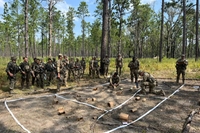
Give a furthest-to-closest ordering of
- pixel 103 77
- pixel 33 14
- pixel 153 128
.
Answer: pixel 33 14
pixel 103 77
pixel 153 128

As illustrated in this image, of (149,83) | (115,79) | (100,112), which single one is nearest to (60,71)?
(115,79)

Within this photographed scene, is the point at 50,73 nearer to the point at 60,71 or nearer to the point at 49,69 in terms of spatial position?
the point at 49,69

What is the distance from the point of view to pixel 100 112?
6203 mm

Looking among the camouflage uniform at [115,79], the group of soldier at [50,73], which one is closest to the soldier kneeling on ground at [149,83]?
the group of soldier at [50,73]

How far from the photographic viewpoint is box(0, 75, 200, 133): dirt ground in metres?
5.01

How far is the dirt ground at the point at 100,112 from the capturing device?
501 cm

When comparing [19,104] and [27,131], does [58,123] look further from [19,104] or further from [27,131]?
[19,104]

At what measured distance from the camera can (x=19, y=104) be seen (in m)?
6.92

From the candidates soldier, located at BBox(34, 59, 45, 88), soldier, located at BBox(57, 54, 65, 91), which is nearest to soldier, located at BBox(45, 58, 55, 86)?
soldier, located at BBox(34, 59, 45, 88)

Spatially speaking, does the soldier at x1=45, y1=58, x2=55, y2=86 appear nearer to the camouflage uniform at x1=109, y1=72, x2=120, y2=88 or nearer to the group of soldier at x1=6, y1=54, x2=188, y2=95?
the group of soldier at x1=6, y1=54, x2=188, y2=95

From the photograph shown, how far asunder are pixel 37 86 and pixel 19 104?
318cm

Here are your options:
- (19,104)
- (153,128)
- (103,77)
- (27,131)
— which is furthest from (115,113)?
(103,77)

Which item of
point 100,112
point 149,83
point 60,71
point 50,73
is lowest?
point 100,112

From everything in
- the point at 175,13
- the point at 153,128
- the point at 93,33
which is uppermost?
the point at 175,13
